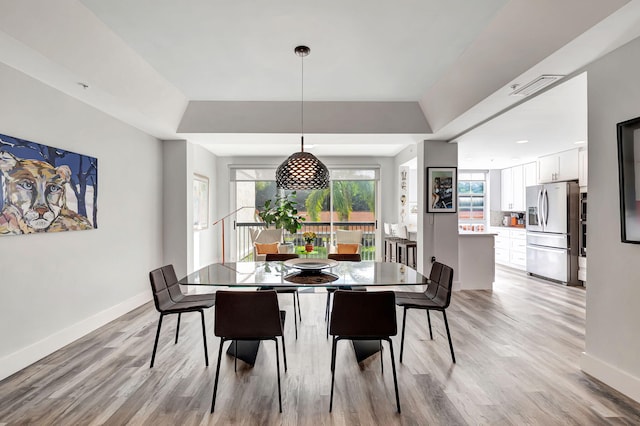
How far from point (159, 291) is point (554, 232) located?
6154mm

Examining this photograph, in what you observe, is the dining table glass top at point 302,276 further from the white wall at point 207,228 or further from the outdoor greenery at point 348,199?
the outdoor greenery at point 348,199

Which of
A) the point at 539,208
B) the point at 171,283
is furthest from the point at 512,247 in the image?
the point at 171,283

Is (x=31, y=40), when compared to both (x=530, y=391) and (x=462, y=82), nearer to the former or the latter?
(x=462, y=82)

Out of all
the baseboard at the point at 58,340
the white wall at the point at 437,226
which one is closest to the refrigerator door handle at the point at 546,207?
the white wall at the point at 437,226

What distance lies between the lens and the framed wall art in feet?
8.03

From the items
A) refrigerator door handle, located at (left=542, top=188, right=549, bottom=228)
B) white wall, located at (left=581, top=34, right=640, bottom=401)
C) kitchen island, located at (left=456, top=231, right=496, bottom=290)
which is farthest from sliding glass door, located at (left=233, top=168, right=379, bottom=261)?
white wall, located at (left=581, top=34, right=640, bottom=401)

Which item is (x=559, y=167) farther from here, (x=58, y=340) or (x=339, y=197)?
(x=58, y=340)

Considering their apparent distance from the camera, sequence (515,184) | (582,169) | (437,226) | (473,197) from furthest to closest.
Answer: (473,197)
(515,184)
(582,169)
(437,226)

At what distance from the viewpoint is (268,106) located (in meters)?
4.23

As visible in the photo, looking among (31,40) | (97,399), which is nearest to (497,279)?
(97,399)

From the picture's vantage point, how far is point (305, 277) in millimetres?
2664

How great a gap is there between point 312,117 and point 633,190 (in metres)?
3.26

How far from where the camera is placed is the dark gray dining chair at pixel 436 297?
2609 mm

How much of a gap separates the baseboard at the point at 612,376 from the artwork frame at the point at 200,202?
561 cm
